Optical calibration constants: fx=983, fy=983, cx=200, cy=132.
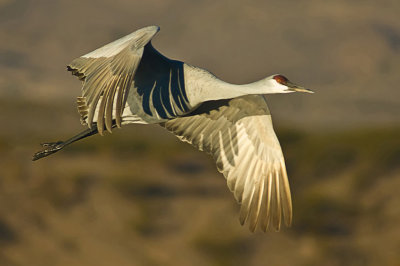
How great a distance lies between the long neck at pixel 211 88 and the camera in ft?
30.9

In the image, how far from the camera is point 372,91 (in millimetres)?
22531

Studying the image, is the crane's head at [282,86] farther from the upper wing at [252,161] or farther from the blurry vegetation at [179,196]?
the blurry vegetation at [179,196]

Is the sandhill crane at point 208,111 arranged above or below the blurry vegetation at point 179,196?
above

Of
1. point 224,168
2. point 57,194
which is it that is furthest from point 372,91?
point 224,168

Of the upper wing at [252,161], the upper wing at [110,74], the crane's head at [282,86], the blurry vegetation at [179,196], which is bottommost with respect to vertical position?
the blurry vegetation at [179,196]

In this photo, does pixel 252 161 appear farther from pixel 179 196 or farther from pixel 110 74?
pixel 179 196

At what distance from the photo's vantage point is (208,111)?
33.6 ft

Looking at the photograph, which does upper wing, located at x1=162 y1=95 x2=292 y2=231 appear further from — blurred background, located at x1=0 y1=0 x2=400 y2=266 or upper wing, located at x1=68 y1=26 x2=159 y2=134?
blurred background, located at x1=0 y1=0 x2=400 y2=266

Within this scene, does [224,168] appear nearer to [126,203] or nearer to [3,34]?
[126,203]

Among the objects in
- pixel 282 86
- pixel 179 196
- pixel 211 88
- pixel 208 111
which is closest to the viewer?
pixel 282 86

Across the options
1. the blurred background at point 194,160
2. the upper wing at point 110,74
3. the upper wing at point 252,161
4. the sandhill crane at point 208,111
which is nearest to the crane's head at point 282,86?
the sandhill crane at point 208,111

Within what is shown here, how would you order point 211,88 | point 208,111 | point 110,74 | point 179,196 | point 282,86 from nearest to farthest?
1. point 110,74
2. point 282,86
3. point 211,88
4. point 208,111
5. point 179,196

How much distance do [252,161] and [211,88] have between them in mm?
1171

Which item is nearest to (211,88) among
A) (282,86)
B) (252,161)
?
(282,86)
